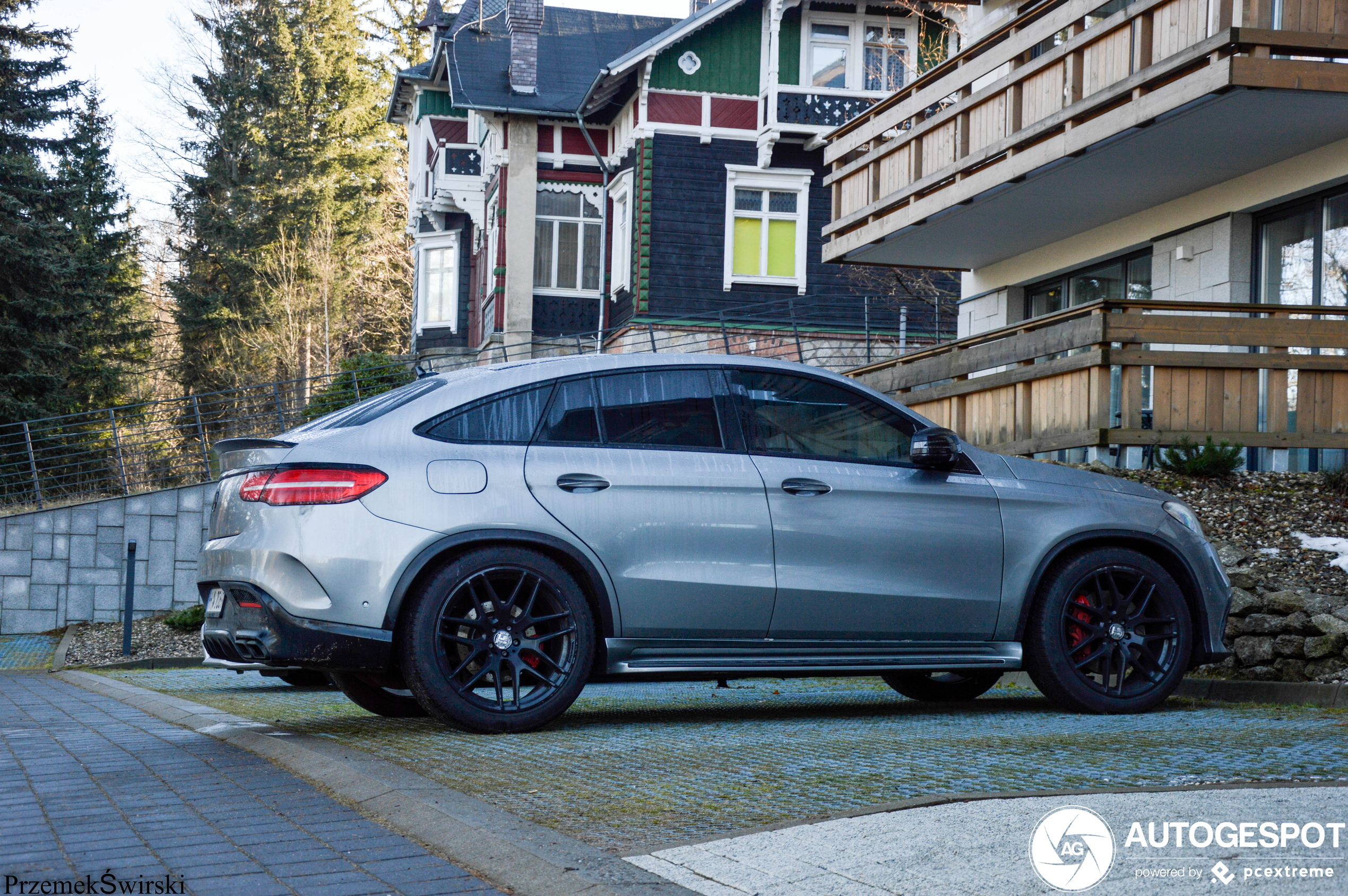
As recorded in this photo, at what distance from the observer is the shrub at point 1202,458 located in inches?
444

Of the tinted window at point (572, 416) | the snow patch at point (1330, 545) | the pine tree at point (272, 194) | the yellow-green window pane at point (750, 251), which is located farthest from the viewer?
the pine tree at point (272, 194)

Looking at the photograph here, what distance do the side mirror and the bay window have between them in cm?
2474

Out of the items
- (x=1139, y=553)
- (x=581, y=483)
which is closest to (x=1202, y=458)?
(x=1139, y=553)

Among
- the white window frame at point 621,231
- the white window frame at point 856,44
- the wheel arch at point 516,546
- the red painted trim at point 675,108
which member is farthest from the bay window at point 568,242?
the wheel arch at point 516,546

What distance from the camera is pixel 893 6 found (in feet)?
90.5

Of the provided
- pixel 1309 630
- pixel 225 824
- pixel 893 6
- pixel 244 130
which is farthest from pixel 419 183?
pixel 225 824

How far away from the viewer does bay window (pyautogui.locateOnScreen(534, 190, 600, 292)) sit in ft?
102

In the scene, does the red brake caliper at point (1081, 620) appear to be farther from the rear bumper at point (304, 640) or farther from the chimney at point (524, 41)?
the chimney at point (524, 41)

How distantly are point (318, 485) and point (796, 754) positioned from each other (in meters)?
2.23

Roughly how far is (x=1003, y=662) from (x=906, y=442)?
3.72ft

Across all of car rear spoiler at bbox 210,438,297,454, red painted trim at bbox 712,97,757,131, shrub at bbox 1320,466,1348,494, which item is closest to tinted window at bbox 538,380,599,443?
car rear spoiler at bbox 210,438,297,454

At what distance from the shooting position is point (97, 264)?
32031mm

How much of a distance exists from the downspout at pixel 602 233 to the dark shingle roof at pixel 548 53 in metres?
0.72

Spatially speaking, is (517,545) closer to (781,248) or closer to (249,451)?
(249,451)
